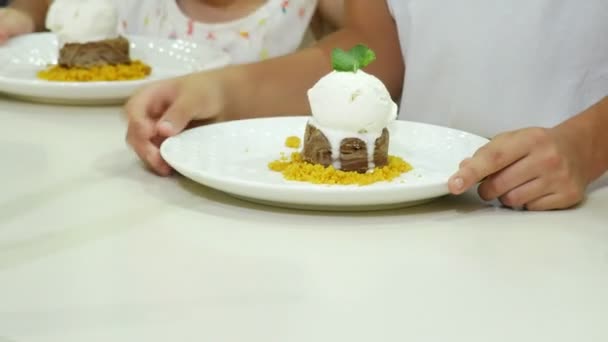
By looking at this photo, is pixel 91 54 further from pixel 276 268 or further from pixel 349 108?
pixel 276 268

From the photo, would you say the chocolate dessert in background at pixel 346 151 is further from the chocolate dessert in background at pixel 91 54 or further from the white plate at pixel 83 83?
the chocolate dessert in background at pixel 91 54

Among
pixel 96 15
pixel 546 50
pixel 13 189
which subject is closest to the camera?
pixel 13 189

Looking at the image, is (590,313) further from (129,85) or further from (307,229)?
(129,85)

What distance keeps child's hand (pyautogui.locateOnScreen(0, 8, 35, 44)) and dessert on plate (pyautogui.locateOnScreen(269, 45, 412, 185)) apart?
1.21m

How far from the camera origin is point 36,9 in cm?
251

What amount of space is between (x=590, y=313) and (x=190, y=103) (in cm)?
70

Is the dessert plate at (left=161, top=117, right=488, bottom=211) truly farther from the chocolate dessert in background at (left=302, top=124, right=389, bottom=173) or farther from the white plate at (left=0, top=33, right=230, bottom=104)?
the white plate at (left=0, top=33, right=230, bottom=104)

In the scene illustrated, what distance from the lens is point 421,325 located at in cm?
73

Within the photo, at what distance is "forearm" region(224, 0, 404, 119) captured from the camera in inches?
56.9

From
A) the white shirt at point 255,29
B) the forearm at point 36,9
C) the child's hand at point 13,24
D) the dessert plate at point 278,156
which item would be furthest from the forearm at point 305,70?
the forearm at point 36,9

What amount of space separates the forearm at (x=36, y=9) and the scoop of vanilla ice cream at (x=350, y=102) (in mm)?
1600

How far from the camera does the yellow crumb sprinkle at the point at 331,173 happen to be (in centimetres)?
108

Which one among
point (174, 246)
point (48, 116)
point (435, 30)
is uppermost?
point (435, 30)

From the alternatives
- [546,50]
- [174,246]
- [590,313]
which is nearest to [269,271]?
[174,246]
